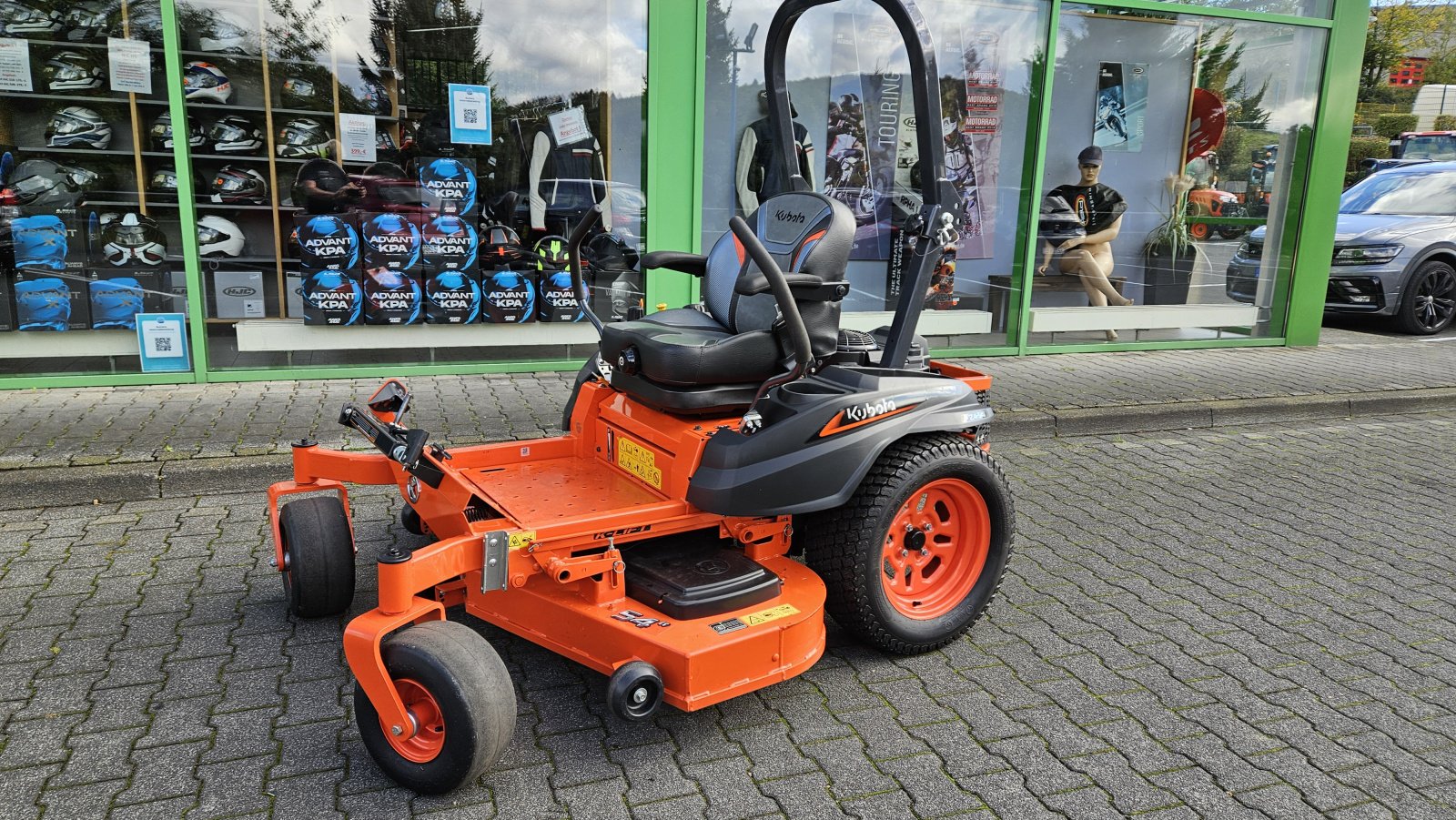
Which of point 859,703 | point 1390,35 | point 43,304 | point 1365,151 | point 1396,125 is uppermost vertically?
point 1390,35

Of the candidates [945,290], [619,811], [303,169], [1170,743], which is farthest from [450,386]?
[1170,743]

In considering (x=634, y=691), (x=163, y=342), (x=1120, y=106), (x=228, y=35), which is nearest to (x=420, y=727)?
(x=634, y=691)

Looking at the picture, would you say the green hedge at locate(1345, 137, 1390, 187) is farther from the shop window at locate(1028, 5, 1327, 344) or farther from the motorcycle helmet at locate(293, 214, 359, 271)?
the motorcycle helmet at locate(293, 214, 359, 271)

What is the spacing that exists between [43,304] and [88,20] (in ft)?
6.09

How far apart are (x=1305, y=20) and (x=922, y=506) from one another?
8.14 meters

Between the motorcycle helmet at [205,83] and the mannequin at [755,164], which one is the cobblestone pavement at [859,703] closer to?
the motorcycle helmet at [205,83]

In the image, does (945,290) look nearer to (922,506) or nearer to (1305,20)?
(1305,20)

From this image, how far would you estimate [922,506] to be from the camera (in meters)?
3.61

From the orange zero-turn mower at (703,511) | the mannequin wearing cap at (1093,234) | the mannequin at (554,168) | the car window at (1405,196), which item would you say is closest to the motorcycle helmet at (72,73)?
the mannequin at (554,168)

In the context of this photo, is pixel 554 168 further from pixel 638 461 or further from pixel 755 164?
pixel 638 461

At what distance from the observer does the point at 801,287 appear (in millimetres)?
3412

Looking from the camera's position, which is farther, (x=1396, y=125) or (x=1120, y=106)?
(x=1396, y=125)

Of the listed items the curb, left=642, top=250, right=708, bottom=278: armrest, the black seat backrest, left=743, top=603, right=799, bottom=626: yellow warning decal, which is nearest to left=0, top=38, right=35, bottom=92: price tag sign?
the curb

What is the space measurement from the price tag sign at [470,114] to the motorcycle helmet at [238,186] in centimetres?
136
